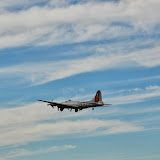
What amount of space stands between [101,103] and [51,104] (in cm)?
2862

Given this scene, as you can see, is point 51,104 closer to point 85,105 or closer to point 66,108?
point 66,108

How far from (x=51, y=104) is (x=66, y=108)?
Answer: 368 inches

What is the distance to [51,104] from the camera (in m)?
141

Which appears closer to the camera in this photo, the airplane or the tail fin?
the airplane

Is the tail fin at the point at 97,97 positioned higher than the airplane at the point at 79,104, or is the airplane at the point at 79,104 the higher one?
the tail fin at the point at 97,97

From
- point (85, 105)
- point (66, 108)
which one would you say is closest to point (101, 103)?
point (85, 105)

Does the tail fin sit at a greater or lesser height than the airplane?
greater

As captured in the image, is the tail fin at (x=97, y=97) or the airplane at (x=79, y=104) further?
the tail fin at (x=97, y=97)

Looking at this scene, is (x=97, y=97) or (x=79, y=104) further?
(x=97, y=97)

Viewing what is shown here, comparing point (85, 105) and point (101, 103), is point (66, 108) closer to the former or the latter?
point (85, 105)

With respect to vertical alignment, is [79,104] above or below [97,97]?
below

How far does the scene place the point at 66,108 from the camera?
13800cm

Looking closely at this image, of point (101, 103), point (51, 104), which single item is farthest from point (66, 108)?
point (101, 103)
